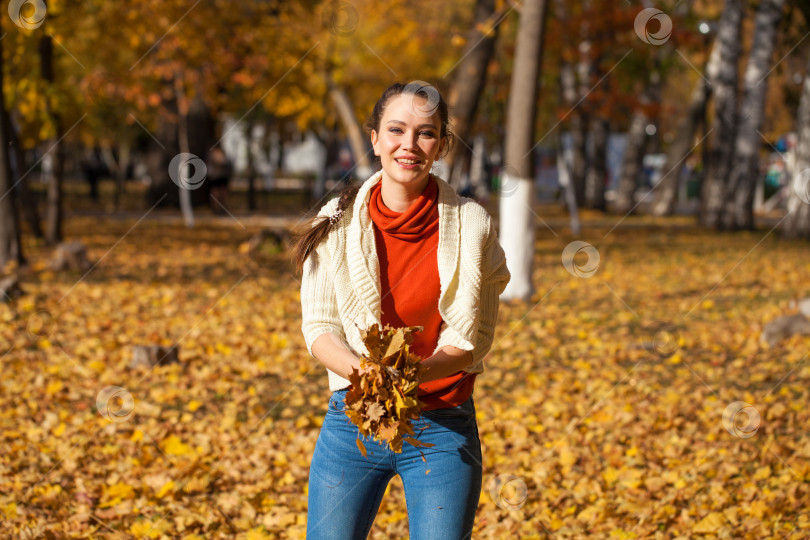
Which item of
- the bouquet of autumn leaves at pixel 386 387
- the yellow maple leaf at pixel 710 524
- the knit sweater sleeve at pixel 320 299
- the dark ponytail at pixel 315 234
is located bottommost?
the yellow maple leaf at pixel 710 524

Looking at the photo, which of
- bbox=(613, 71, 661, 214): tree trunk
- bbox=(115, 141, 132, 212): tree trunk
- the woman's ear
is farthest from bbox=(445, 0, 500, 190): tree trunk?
bbox=(115, 141, 132, 212): tree trunk

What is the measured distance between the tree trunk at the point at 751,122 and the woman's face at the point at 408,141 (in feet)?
55.1

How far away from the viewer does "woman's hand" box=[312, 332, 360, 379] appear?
97.0 inches

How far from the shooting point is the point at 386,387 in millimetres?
2342

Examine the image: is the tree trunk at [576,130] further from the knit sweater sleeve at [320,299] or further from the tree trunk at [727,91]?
the knit sweater sleeve at [320,299]

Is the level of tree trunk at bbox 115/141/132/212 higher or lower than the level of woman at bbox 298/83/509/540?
higher

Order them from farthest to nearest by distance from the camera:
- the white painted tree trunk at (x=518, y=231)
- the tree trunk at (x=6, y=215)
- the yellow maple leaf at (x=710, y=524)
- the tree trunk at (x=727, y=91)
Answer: the tree trunk at (x=727, y=91), the tree trunk at (x=6, y=215), the white painted tree trunk at (x=518, y=231), the yellow maple leaf at (x=710, y=524)

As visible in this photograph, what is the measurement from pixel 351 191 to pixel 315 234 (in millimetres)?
197

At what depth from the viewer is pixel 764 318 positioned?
30.8 feet

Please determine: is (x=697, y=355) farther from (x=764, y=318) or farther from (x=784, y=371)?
(x=764, y=318)

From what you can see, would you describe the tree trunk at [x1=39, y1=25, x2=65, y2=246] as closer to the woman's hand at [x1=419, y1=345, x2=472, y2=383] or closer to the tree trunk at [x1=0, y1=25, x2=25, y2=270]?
the tree trunk at [x1=0, y1=25, x2=25, y2=270]

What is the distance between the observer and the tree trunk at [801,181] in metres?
16.1

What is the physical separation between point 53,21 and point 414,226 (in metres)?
12.0

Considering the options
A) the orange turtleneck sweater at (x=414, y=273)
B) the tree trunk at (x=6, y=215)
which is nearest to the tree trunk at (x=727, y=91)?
the tree trunk at (x=6, y=215)
